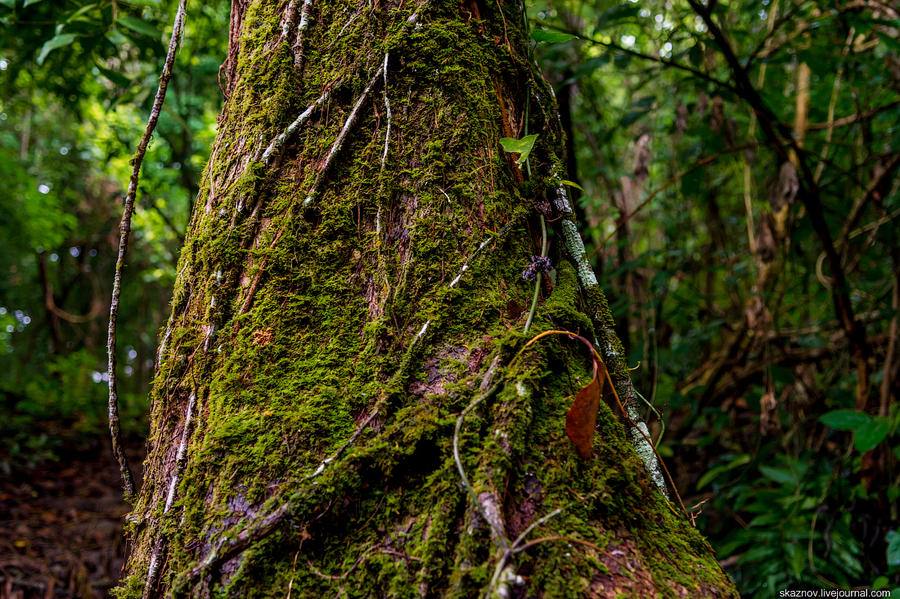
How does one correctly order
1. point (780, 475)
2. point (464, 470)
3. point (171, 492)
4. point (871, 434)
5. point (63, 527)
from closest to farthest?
point (464, 470) < point (171, 492) < point (871, 434) < point (780, 475) < point (63, 527)

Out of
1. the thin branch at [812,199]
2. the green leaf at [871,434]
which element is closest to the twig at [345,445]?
the thin branch at [812,199]

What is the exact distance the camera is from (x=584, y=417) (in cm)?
101

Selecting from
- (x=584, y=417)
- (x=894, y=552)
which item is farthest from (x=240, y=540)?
(x=894, y=552)

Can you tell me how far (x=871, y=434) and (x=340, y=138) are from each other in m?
2.55

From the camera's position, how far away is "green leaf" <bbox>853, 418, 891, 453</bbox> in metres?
2.22

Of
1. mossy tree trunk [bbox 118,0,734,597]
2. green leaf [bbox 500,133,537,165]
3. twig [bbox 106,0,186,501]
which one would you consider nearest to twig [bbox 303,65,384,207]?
mossy tree trunk [bbox 118,0,734,597]

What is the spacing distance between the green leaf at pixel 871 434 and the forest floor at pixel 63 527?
3.81 metres

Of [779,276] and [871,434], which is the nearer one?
[871,434]

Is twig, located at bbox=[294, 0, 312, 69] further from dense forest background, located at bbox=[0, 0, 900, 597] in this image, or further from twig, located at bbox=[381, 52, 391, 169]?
dense forest background, located at bbox=[0, 0, 900, 597]

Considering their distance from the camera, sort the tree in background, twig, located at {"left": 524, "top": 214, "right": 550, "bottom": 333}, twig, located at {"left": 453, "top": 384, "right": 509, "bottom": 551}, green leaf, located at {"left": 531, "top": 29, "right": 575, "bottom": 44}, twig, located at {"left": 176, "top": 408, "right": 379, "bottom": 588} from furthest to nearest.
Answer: the tree in background, green leaf, located at {"left": 531, "top": 29, "right": 575, "bottom": 44}, twig, located at {"left": 524, "top": 214, "right": 550, "bottom": 333}, twig, located at {"left": 176, "top": 408, "right": 379, "bottom": 588}, twig, located at {"left": 453, "top": 384, "right": 509, "bottom": 551}

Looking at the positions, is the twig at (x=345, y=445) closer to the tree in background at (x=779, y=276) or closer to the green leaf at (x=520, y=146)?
the green leaf at (x=520, y=146)

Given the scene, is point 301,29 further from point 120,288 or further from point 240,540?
point 240,540

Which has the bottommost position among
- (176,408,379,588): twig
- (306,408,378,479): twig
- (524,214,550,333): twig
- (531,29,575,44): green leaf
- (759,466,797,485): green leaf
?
(759,466,797,485): green leaf

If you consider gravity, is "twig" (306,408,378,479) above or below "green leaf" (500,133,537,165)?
below
